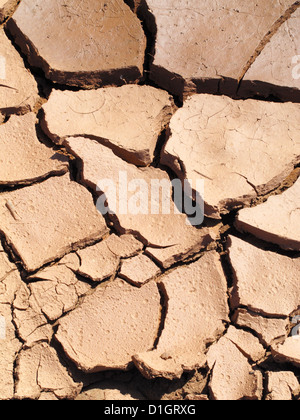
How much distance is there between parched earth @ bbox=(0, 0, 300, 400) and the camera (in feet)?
5.48

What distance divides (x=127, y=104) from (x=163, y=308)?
79 cm


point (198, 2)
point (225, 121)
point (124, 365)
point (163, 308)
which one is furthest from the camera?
point (198, 2)

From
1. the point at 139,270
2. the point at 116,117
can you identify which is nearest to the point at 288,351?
the point at 139,270

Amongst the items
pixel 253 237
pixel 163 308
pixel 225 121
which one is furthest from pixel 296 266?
pixel 225 121

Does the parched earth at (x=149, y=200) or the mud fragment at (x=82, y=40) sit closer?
the parched earth at (x=149, y=200)

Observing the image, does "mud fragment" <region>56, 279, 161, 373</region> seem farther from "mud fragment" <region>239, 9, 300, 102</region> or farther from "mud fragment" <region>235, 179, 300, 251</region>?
"mud fragment" <region>239, 9, 300, 102</region>

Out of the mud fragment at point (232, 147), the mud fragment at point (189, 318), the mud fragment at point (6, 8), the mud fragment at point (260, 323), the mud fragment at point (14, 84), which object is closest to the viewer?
the mud fragment at point (189, 318)

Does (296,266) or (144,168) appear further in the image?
(144,168)

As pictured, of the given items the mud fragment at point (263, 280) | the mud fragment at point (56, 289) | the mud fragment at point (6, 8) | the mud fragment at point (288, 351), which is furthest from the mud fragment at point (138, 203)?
the mud fragment at point (6, 8)

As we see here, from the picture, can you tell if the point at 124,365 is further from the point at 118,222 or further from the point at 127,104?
the point at 127,104

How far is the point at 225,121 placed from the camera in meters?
2.00

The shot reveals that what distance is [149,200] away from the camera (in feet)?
6.13

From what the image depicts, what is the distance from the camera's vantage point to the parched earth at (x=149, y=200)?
1671 mm

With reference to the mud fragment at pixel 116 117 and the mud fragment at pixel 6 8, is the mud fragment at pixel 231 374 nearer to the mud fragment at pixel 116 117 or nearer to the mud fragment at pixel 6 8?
the mud fragment at pixel 116 117
